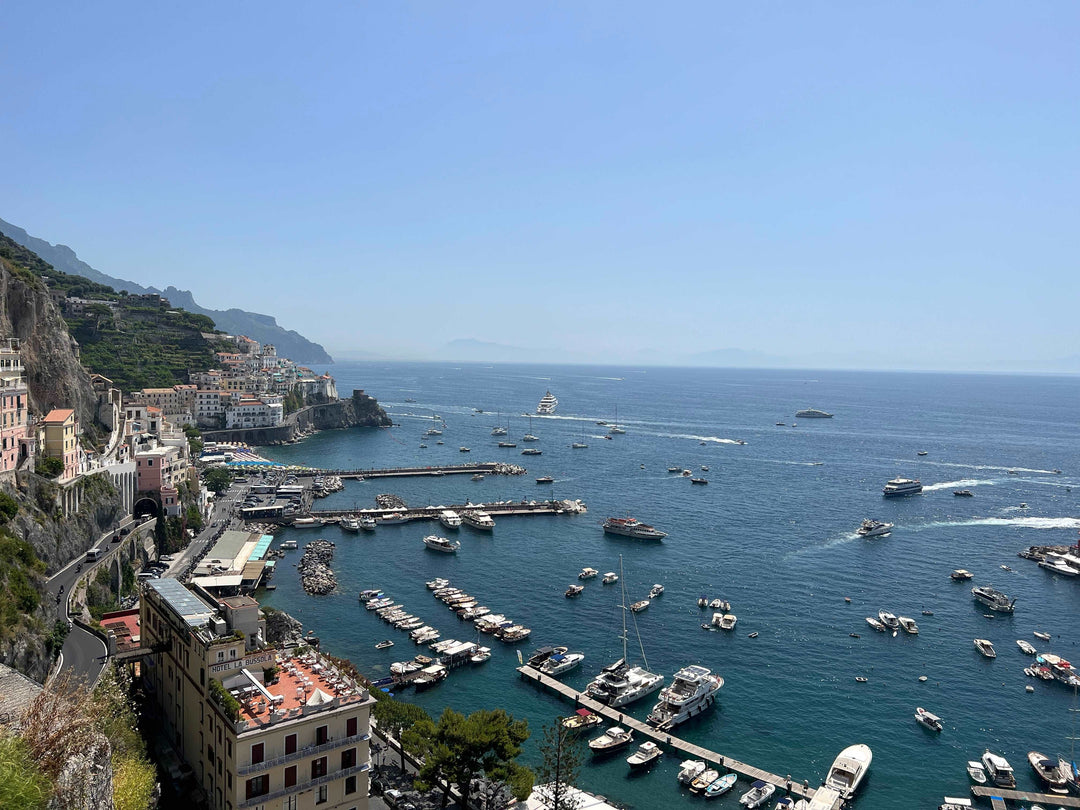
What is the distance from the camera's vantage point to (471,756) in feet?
91.5

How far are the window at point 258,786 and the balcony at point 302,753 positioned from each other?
1.29 feet

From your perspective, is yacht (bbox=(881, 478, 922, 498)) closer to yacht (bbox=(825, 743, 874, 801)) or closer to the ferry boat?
the ferry boat

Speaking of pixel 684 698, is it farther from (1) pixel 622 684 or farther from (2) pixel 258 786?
(2) pixel 258 786

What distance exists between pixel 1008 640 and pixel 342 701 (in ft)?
161

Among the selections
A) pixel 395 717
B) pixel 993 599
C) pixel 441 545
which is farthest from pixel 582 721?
pixel 993 599

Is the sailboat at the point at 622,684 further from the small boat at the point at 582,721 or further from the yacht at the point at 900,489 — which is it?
the yacht at the point at 900,489

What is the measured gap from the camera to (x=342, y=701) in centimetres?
2494

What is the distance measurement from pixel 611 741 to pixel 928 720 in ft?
59.8

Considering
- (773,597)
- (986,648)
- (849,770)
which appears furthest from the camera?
(773,597)

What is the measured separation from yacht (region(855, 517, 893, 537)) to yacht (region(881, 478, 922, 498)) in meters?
19.6

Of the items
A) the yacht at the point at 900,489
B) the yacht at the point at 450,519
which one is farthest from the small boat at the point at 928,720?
the yacht at the point at 900,489

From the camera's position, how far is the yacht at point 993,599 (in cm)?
5472

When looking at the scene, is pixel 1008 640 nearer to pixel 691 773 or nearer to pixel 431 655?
pixel 691 773

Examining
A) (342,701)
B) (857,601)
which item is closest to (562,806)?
(342,701)
